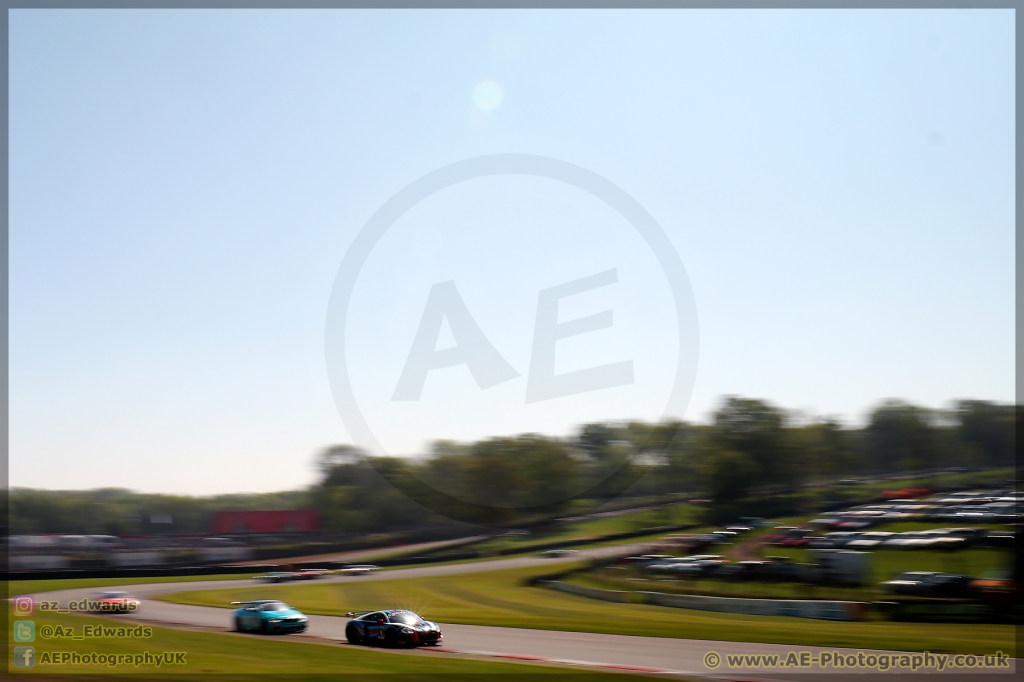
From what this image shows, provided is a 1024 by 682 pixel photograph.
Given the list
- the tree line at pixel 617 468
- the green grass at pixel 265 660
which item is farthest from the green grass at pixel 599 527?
the green grass at pixel 265 660

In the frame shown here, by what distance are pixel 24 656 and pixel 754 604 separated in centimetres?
2504

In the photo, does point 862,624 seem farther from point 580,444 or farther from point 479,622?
point 580,444

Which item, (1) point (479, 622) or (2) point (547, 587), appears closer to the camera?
(1) point (479, 622)

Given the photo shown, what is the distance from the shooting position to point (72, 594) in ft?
146

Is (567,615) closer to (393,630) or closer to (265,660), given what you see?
(393,630)

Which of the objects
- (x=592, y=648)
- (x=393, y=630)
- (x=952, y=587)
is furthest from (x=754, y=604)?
(x=393, y=630)

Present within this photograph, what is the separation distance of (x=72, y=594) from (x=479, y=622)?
26.7 meters

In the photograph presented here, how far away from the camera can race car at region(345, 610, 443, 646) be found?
76.3ft

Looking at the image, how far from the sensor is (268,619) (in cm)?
2734

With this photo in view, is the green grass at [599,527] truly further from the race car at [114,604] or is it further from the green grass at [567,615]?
the race car at [114,604]

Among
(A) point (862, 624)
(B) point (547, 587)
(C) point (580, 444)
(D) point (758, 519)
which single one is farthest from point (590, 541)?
(A) point (862, 624)

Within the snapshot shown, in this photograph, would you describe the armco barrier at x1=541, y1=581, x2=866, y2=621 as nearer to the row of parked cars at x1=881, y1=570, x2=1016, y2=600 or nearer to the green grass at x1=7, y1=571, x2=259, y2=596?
the row of parked cars at x1=881, y1=570, x2=1016, y2=600

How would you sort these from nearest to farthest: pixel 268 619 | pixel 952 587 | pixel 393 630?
pixel 393 630
pixel 268 619
pixel 952 587

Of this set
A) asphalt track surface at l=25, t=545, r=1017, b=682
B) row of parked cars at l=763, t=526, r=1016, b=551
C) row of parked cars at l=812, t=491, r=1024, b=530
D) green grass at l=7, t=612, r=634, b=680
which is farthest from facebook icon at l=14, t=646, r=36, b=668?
row of parked cars at l=812, t=491, r=1024, b=530
